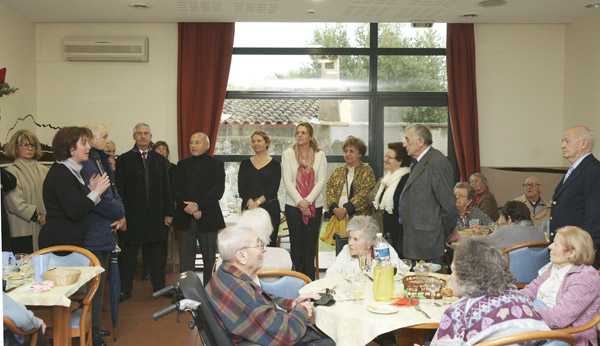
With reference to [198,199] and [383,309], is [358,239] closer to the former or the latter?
[383,309]

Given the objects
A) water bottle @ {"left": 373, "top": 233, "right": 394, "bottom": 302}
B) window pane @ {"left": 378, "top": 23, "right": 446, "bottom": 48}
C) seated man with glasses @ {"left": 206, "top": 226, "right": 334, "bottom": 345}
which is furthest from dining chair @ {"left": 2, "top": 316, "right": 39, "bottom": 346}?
window pane @ {"left": 378, "top": 23, "right": 446, "bottom": 48}

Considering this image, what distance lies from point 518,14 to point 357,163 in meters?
2.78

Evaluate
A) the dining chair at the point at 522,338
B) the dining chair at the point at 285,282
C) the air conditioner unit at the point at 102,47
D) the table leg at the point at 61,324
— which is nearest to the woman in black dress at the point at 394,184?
the dining chair at the point at 285,282

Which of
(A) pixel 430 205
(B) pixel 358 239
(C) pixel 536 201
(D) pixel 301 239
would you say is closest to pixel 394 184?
(A) pixel 430 205

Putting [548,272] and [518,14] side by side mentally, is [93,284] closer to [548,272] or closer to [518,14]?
[548,272]

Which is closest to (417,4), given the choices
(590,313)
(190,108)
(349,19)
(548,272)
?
(349,19)

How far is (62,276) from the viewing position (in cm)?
334

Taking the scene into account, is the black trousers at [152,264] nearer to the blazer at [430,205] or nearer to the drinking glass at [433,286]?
the blazer at [430,205]

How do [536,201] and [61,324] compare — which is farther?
[536,201]

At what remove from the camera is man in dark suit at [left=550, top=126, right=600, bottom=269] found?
392cm

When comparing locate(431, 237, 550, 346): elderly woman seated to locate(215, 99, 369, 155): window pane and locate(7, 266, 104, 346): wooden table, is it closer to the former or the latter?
locate(7, 266, 104, 346): wooden table

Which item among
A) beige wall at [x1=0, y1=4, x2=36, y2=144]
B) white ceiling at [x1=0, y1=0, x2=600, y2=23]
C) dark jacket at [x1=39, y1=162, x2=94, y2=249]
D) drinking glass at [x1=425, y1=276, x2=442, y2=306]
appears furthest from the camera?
beige wall at [x1=0, y1=4, x2=36, y2=144]

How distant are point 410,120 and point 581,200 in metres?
4.09

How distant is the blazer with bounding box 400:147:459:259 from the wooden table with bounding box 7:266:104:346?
2.20 metres
